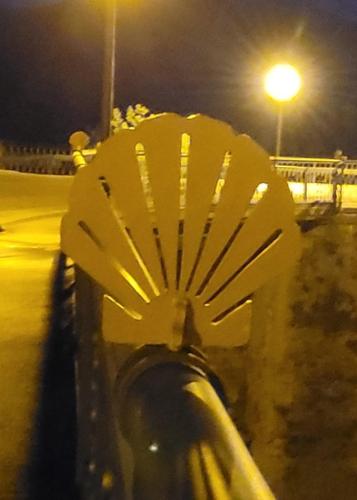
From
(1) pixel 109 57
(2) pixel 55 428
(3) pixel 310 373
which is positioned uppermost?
(1) pixel 109 57

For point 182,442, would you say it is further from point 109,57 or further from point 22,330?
point 109,57

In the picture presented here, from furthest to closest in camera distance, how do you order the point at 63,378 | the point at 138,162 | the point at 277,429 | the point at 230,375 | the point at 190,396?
the point at 277,429
the point at 230,375
the point at 63,378
the point at 138,162
the point at 190,396

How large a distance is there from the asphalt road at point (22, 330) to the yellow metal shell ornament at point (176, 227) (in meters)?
0.60

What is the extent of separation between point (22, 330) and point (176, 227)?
487 cm

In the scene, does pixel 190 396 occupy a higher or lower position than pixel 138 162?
lower

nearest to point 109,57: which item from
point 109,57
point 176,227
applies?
point 109,57

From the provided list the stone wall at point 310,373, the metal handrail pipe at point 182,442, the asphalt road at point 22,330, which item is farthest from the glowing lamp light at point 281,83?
the metal handrail pipe at point 182,442

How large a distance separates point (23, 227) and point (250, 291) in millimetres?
15873

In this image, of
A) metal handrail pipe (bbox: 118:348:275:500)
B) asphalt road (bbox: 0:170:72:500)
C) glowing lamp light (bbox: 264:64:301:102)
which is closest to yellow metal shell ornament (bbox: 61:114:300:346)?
metal handrail pipe (bbox: 118:348:275:500)

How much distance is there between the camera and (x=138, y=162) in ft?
10.9

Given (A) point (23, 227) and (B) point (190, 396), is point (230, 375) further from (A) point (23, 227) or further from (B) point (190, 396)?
(B) point (190, 396)

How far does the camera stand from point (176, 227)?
3.36 metres

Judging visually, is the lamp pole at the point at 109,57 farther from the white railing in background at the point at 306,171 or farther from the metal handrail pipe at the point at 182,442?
the metal handrail pipe at the point at 182,442

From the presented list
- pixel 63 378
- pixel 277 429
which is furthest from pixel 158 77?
pixel 63 378
